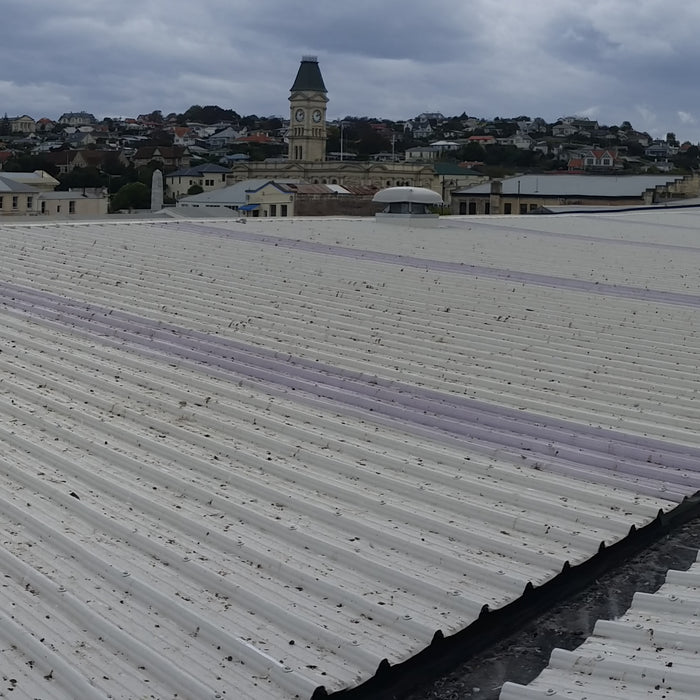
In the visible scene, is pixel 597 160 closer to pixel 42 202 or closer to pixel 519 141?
pixel 519 141

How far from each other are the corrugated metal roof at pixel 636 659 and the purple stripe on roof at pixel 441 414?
1.48 m

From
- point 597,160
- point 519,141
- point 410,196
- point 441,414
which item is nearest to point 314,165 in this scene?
point 597,160

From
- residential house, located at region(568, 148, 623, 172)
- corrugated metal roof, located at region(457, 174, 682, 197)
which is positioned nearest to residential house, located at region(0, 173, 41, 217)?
corrugated metal roof, located at region(457, 174, 682, 197)

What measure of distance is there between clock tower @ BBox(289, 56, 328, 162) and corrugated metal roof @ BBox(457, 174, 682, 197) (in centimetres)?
5441

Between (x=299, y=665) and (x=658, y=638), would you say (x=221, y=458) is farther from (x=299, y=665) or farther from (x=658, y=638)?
(x=658, y=638)

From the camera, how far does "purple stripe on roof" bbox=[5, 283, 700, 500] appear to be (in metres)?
6.38

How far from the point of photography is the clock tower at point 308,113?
10969 cm

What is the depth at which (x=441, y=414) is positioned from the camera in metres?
7.34

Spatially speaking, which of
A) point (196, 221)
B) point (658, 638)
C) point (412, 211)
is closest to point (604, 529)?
point (658, 638)

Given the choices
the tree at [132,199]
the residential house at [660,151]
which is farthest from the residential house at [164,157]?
the residential house at [660,151]

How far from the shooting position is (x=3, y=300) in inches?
435

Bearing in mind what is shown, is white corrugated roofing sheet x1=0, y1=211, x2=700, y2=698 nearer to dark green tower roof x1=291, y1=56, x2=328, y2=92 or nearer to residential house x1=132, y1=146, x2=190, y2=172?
dark green tower roof x1=291, y1=56, x2=328, y2=92

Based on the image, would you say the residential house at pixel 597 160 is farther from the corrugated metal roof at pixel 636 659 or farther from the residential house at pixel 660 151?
the corrugated metal roof at pixel 636 659

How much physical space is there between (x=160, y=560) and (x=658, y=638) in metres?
2.21
